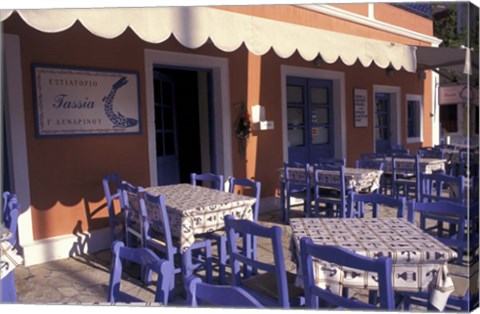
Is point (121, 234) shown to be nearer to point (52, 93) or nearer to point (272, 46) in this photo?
point (52, 93)

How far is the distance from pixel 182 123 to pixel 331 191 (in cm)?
291

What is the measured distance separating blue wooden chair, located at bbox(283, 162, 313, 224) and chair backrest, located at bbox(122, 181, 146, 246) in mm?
2642

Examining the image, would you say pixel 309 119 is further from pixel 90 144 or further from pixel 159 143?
pixel 90 144

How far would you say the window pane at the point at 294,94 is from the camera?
27.5 ft

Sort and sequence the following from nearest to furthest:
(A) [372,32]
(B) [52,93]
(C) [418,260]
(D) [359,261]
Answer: (D) [359,261] → (C) [418,260] → (B) [52,93] → (A) [372,32]

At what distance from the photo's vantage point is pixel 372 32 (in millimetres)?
9727

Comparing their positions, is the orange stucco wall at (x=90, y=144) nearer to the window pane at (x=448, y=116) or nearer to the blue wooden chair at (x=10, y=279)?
the blue wooden chair at (x=10, y=279)

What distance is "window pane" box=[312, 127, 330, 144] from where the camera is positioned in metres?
9.02

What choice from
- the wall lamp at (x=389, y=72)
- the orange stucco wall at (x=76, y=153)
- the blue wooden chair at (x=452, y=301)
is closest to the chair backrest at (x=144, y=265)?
the blue wooden chair at (x=452, y=301)

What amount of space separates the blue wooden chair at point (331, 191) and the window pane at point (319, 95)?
274 cm

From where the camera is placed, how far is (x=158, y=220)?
4039 millimetres

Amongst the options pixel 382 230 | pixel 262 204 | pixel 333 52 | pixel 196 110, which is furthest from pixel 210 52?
pixel 382 230

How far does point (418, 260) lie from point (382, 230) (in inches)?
23.9

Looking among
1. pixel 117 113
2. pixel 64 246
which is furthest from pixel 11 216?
pixel 117 113
